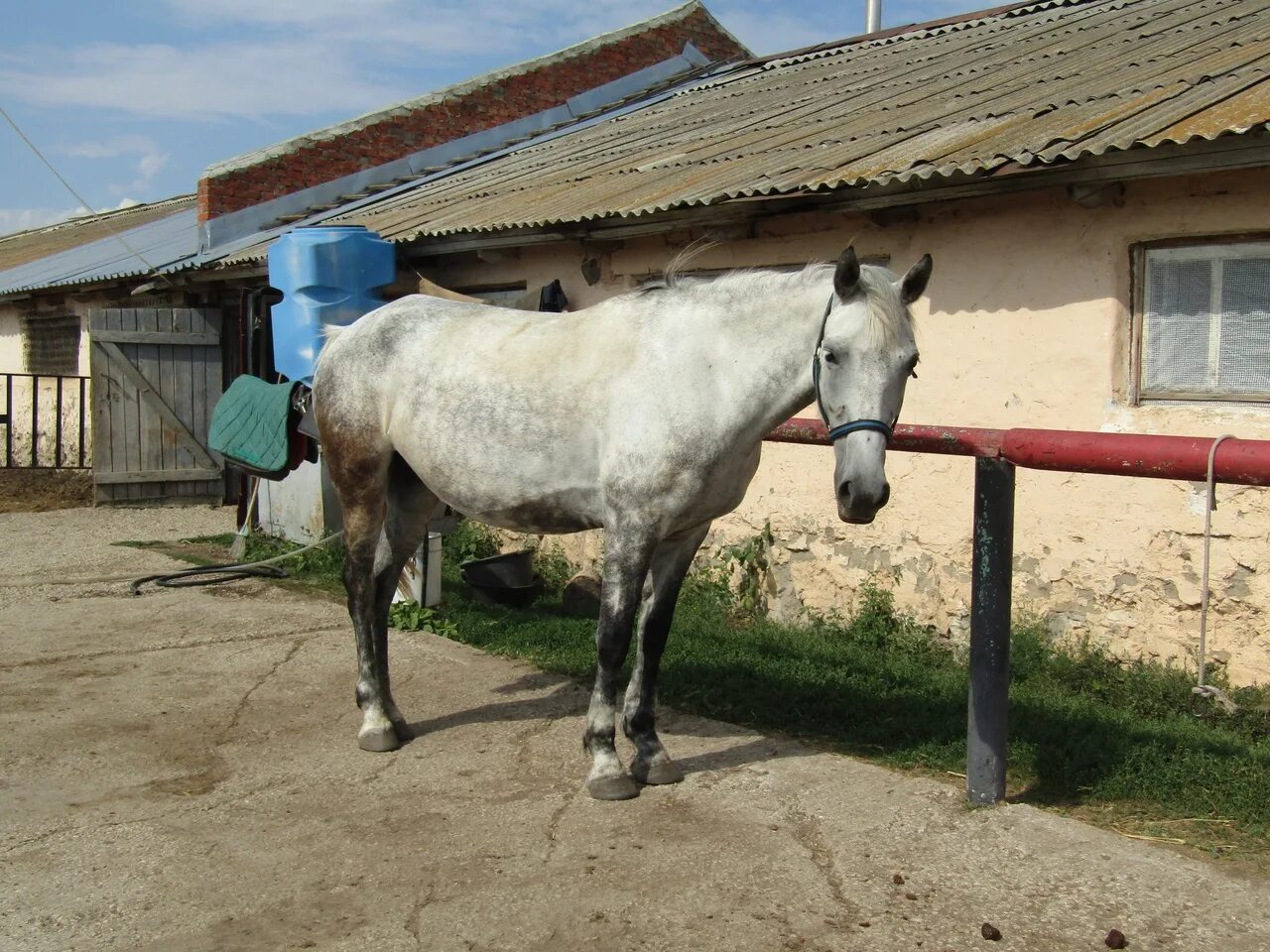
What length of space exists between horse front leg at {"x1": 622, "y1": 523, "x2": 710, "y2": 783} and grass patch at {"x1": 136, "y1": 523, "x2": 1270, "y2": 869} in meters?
0.85

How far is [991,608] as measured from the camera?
3594mm

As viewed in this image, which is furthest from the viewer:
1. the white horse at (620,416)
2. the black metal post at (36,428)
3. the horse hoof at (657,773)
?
the black metal post at (36,428)

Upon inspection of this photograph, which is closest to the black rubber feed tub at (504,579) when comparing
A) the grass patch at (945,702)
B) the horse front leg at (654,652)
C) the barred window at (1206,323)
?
the grass patch at (945,702)

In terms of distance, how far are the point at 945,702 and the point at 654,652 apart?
1.62 metres

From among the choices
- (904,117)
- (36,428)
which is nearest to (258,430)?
(904,117)

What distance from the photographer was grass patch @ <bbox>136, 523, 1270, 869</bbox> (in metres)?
3.89

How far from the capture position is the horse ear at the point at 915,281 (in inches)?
138

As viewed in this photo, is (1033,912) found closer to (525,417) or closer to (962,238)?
(525,417)

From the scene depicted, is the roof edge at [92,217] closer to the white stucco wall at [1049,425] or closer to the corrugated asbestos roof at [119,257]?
the corrugated asbestos roof at [119,257]

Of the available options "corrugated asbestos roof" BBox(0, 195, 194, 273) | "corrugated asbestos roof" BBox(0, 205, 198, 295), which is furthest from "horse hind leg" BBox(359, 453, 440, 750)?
"corrugated asbestos roof" BBox(0, 195, 194, 273)

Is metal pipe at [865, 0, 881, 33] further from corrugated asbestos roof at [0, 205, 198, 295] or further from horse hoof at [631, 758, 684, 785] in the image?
horse hoof at [631, 758, 684, 785]

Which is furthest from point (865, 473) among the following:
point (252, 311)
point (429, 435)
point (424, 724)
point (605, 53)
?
point (605, 53)

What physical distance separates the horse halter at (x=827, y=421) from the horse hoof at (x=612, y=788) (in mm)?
1369

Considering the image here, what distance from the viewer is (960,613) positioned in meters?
6.27
